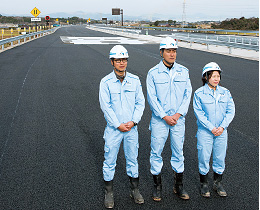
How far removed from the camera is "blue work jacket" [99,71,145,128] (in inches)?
147

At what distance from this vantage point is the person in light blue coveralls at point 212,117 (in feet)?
12.7

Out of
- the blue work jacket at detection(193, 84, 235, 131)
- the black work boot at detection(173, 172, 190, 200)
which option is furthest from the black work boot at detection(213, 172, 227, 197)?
the blue work jacket at detection(193, 84, 235, 131)

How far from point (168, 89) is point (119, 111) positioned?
72 cm

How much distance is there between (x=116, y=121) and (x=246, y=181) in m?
2.22

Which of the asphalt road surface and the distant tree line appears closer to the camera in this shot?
the asphalt road surface

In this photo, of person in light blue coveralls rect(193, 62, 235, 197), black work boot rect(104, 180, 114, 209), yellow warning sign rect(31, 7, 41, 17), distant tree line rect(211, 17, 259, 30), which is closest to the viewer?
black work boot rect(104, 180, 114, 209)

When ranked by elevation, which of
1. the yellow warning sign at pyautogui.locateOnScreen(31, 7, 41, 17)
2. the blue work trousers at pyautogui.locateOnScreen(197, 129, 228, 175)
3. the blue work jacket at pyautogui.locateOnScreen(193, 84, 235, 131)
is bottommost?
the blue work trousers at pyautogui.locateOnScreen(197, 129, 228, 175)

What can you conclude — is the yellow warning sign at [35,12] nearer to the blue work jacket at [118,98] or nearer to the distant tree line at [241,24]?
the distant tree line at [241,24]

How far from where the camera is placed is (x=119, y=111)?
3797 millimetres

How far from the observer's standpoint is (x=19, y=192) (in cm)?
405

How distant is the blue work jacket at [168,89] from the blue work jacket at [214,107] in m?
0.20

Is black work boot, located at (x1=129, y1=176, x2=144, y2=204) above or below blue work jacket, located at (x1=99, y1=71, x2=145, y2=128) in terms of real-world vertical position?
below

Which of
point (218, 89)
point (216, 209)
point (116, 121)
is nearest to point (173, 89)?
point (218, 89)

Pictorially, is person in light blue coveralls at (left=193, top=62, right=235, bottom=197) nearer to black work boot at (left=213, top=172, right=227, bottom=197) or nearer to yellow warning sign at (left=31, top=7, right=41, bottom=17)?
black work boot at (left=213, top=172, right=227, bottom=197)
